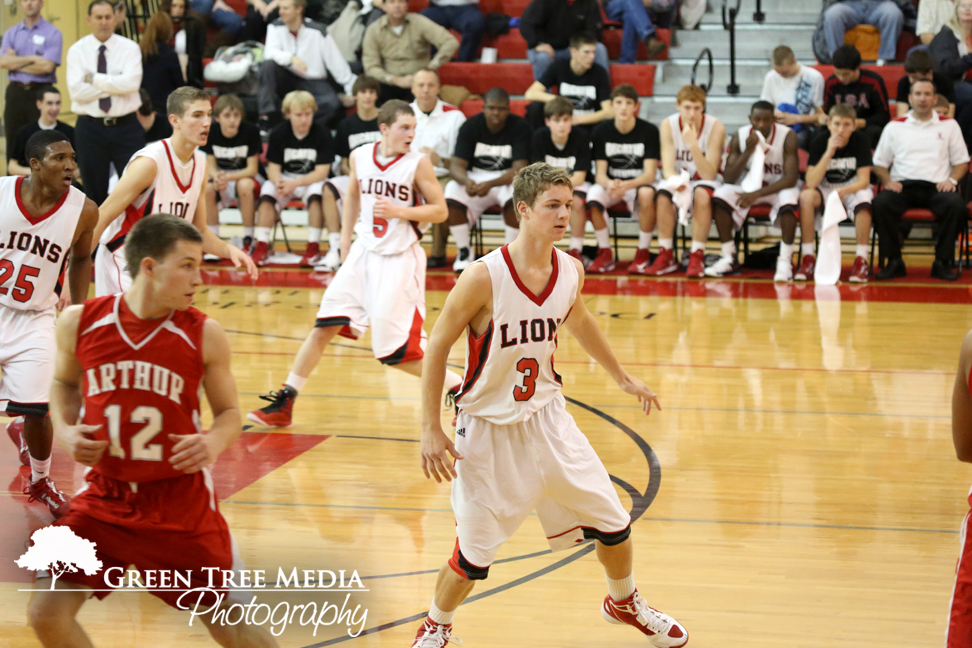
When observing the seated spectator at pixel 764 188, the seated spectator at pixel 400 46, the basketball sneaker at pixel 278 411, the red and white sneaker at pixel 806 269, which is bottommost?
the red and white sneaker at pixel 806 269

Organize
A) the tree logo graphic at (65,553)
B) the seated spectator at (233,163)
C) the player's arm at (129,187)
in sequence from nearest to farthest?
the tree logo graphic at (65,553) < the player's arm at (129,187) < the seated spectator at (233,163)

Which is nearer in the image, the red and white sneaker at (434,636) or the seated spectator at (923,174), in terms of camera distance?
the red and white sneaker at (434,636)

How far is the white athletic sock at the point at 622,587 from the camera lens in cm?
332

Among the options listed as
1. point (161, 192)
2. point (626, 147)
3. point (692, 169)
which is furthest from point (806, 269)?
point (161, 192)

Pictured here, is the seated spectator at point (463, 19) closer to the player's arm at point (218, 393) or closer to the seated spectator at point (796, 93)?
the seated spectator at point (796, 93)

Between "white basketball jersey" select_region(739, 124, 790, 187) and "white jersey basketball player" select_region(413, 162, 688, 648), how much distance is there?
25.7 feet

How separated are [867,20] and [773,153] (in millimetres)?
3072

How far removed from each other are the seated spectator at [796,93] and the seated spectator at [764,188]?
26.7 inches

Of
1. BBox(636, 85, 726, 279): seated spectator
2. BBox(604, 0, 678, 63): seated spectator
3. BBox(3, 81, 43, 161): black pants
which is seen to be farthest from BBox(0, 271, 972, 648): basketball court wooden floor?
BBox(604, 0, 678, 63): seated spectator

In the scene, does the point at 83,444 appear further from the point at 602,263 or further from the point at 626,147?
the point at 626,147

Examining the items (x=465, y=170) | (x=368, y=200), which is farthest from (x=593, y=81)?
(x=368, y=200)

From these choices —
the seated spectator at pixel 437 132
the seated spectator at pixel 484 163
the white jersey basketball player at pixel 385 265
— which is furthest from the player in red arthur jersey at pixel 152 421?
the seated spectator at pixel 437 132

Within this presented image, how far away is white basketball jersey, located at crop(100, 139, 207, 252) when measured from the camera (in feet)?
16.4

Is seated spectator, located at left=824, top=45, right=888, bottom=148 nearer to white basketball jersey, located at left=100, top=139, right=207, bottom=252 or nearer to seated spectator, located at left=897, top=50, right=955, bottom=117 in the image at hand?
seated spectator, located at left=897, top=50, right=955, bottom=117
